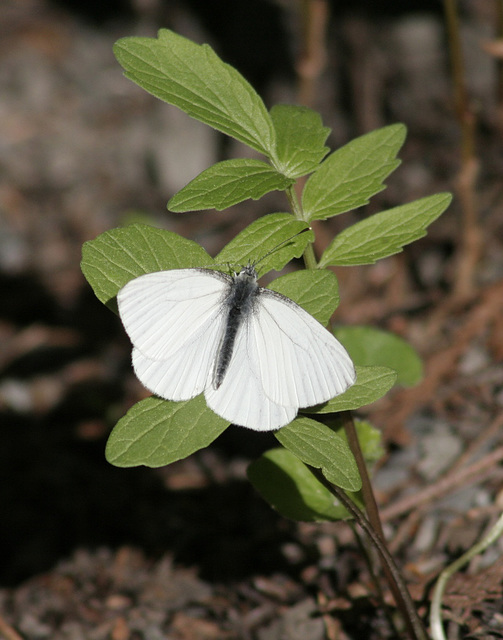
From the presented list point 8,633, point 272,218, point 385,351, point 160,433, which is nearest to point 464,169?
point 385,351

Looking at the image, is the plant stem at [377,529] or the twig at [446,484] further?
the twig at [446,484]

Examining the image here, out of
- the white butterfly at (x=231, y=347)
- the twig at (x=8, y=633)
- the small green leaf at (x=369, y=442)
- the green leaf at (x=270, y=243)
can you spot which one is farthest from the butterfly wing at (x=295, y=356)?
the twig at (x=8, y=633)

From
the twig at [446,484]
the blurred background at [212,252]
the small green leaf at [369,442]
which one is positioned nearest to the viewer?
the small green leaf at [369,442]

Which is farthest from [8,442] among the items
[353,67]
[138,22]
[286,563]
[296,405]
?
[138,22]

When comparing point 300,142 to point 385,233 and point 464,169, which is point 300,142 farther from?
point 464,169

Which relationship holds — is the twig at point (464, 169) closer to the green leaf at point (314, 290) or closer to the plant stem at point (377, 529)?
the green leaf at point (314, 290)

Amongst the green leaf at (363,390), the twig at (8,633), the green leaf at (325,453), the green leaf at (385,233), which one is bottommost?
the twig at (8,633)

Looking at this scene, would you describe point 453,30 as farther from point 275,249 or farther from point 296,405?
point 296,405

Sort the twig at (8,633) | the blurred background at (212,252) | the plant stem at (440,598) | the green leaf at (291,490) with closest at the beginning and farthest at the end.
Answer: the plant stem at (440,598) < the green leaf at (291,490) < the twig at (8,633) < the blurred background at (212,252)
